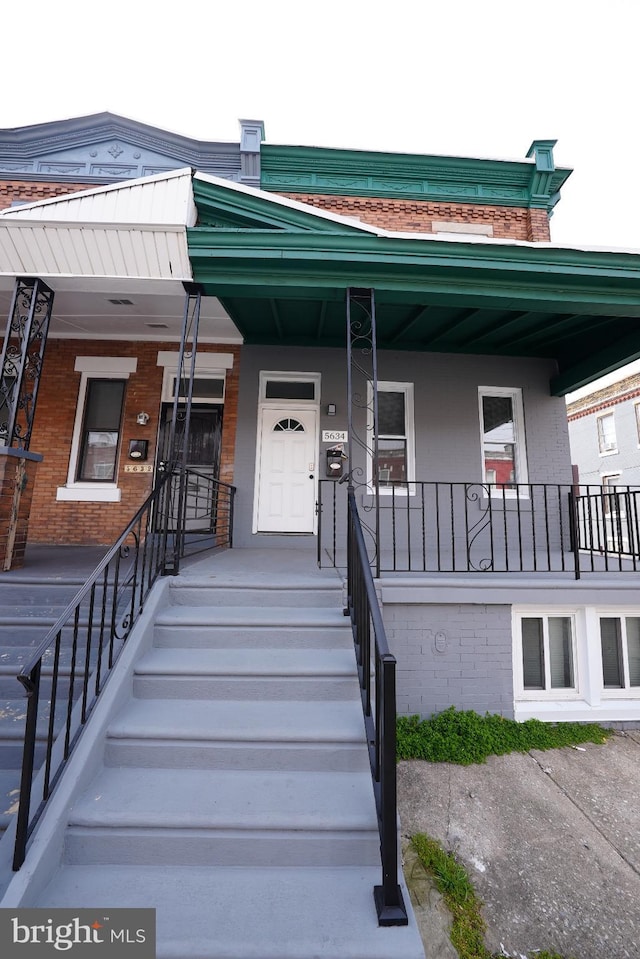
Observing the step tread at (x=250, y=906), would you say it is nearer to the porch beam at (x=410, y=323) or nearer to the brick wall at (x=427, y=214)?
the porch beam at (x=410, y=323)

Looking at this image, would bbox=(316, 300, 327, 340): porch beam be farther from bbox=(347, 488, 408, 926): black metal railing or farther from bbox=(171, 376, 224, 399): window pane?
bbox=(347, 488, 408, 926): black metal railing

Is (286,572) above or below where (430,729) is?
above

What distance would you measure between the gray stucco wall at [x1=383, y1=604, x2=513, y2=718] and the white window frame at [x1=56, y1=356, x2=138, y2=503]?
466 cm

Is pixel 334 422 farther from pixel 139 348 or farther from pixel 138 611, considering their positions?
pixel 138 611

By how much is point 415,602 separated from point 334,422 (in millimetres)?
3279

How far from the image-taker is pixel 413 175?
24.1 ft

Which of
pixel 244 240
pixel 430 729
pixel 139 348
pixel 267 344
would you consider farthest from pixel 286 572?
pixel 139 348

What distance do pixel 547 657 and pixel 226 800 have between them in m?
3.38

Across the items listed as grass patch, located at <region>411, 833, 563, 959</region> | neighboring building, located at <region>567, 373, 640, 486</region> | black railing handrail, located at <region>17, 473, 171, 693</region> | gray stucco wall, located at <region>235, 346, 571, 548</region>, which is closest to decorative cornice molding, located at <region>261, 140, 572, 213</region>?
gray stucco wall, located at <region>235, 346, 571, 548</region>

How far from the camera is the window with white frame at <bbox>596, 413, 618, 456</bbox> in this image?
1714 centimetres

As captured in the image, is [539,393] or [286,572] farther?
[539,393]

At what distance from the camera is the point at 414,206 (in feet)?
24.1

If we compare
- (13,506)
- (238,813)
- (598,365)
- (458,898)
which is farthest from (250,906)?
(598,365)

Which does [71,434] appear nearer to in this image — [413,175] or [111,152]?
[111,152]
